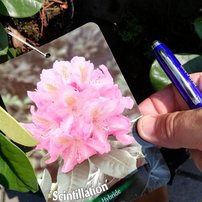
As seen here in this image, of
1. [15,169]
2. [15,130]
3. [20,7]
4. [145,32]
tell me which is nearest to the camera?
[15,130]

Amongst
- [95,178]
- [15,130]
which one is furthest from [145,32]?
[15,130]

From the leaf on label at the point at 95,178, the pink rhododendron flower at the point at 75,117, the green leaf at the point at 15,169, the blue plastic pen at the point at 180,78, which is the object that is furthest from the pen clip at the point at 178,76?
the green leaf at the point at 15,169

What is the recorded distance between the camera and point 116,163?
0.95 metres

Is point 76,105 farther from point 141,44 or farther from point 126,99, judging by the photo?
point 141,44

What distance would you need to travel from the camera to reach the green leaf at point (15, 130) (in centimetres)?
75

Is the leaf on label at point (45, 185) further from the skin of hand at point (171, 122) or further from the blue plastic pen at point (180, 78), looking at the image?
the blue plastic pen at point (180, 78)

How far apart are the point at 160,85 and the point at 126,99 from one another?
151mm

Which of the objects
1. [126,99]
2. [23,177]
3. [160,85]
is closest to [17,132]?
[23,177]

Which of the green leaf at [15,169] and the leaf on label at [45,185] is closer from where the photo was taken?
the green leaf at [15,169]

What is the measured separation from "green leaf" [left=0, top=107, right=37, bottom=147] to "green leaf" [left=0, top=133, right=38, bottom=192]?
0.03m

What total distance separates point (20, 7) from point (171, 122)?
15.4 inches

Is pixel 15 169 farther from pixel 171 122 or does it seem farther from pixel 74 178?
pixel 171 122

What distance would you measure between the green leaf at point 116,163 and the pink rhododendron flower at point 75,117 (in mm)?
14

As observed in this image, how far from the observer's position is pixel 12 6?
3.35ft
